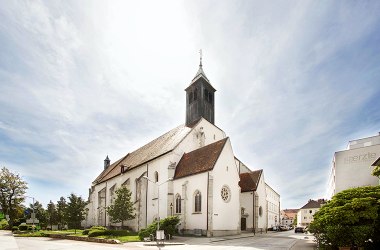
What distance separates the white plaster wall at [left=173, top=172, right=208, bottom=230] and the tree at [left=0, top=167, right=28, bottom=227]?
3962 centimetres

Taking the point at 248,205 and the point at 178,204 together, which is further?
the point at 248,205

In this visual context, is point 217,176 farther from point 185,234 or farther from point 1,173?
point 1,173

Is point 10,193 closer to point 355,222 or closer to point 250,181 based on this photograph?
point 250,181

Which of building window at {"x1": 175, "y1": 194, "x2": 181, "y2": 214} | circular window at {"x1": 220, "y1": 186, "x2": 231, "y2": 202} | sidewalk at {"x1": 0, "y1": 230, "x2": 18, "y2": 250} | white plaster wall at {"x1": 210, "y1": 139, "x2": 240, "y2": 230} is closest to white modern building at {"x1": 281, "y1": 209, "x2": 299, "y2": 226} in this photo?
white plaster wall at {"x1": 210, "y1": 139, "x2": 240, "y2": 230}

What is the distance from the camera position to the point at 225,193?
27656mm

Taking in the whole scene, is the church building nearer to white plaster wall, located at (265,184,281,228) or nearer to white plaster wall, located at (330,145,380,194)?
white plaster wall, located at (330,145,380,194)

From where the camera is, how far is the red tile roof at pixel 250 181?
36250mm

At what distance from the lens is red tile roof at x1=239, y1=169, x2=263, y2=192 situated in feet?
119

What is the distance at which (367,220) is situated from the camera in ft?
39.6

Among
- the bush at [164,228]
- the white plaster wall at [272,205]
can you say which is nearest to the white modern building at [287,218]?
the white plaster wall at [272,205]

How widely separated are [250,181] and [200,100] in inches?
516

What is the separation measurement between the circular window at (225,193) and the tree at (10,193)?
43.8 m

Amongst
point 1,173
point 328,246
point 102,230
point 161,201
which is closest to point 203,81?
point 161,201

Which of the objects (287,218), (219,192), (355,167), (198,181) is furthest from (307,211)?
(198,181)
